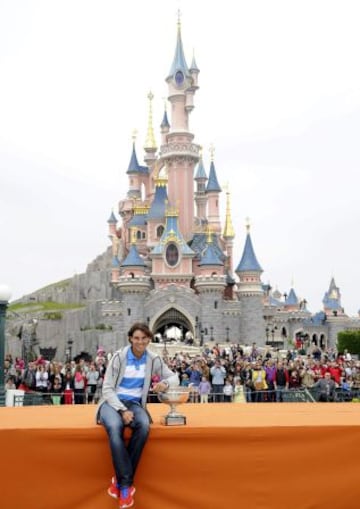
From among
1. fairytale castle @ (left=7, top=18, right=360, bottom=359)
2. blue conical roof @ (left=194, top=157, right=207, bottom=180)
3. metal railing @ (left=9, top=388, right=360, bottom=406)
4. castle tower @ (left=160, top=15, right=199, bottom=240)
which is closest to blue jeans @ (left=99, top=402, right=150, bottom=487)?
metal railing @ (left=9, top=388, right=360, bottom=406)

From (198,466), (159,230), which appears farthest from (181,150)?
(198,466)

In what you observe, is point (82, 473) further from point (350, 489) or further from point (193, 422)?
point (350, 489)

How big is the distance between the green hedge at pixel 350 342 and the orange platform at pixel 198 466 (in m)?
46.7

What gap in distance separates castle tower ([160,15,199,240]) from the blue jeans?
47.7 m

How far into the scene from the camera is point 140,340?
507cm

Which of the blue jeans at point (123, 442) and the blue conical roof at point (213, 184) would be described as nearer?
the blue jeans at point (123, 442)

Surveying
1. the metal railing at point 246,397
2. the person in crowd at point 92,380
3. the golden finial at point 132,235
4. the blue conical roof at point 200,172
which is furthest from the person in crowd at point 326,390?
the blue conical roof at point 200,172

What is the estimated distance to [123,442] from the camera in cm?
466

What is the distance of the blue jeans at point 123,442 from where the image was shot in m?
4.61

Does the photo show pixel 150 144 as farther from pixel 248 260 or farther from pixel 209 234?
pixel 248 260

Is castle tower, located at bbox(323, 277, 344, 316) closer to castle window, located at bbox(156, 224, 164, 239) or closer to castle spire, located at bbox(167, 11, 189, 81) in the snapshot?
castle window, located at bbox(156, 224, 164, 239)

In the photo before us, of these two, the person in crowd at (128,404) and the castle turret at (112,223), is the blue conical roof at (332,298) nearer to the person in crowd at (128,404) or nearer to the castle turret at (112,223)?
the castle turret at (112,223)

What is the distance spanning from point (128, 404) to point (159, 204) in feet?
156

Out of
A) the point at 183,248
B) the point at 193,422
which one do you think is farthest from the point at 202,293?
the point at 193,422
